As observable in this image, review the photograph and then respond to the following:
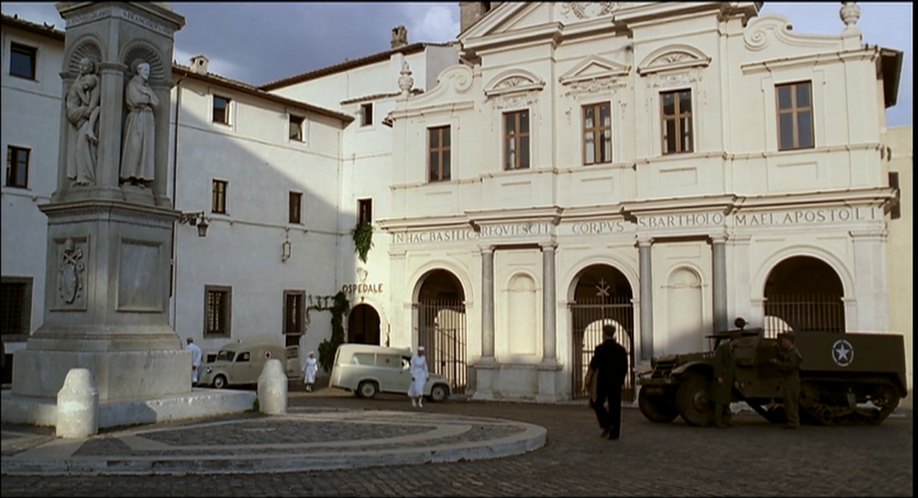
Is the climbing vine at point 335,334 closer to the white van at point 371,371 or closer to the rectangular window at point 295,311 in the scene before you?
the rectangular window at point 295,311

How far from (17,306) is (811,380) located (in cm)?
2008

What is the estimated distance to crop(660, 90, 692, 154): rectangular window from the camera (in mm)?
22203

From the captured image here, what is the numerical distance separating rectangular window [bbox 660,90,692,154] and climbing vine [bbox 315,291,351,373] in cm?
1396

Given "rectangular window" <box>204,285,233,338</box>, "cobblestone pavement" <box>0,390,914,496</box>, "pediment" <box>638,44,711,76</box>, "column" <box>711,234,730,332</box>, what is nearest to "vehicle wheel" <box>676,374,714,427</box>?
"cobblestone pavement" <box>0,390,914,496</box>

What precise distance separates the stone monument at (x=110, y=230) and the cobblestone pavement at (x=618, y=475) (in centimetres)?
187

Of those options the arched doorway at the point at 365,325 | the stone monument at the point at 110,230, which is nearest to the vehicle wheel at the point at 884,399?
the stone monument at the point at 110,230

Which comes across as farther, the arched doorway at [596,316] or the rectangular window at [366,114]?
the rectangular window at [366,114]

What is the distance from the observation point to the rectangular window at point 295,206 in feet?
100

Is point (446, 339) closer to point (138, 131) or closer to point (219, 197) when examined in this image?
point (219, 197)

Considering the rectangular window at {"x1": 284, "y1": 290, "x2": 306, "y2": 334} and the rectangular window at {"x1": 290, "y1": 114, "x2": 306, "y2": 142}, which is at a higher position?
the rectangular window at {"x1": 290, "y1": 114, "x2": 306, "y2": 142}

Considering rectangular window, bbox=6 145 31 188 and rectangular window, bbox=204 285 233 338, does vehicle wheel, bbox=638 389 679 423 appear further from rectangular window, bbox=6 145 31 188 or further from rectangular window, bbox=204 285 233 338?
rectangular window, bbox=6 145 31 188

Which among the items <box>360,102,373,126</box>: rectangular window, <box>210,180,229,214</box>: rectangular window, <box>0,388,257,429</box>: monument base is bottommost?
<box>0,388,257,429</box>: monument base

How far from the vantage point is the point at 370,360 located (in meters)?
24.8

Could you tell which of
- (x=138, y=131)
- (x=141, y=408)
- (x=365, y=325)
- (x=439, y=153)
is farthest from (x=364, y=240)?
(x=141, y=408)
